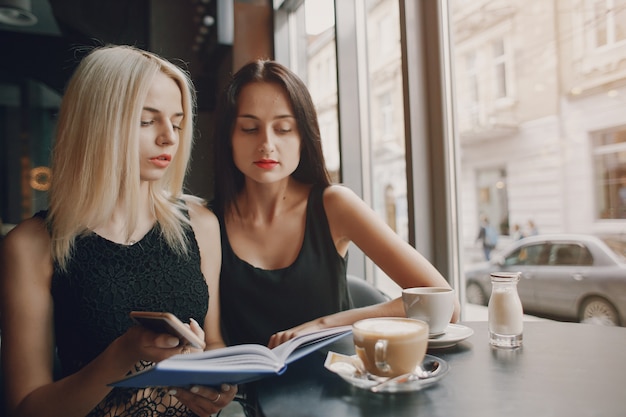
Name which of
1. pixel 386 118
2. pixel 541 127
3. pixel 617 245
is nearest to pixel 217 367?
pixel 617 245

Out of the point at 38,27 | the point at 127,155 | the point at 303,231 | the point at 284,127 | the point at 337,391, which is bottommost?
the point at 337,391

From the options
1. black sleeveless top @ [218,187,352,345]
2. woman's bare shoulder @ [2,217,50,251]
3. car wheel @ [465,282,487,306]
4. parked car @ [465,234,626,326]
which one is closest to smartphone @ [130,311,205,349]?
woman's bare shoulder @ [2,217,50,251]

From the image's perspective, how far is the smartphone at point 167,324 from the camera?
704mm

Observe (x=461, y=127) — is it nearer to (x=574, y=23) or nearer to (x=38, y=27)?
(x=574, y=23)

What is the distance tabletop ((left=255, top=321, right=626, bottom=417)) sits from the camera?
0.70 metres

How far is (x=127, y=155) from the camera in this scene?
3.90 feet

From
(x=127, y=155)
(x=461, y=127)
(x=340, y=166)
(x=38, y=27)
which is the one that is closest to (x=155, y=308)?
(x=127, y=155)

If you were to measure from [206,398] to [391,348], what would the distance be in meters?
0.41

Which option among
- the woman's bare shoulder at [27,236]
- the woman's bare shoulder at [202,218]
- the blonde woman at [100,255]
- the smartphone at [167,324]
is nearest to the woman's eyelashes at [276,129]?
the blonde woman at [100,255]

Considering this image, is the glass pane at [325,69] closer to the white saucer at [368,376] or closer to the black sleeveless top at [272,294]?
the black sleeveless top at [272,294]

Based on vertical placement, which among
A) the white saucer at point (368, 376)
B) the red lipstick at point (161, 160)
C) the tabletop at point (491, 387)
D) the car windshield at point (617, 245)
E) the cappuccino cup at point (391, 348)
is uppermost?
the red lipstick at point (161, 160)

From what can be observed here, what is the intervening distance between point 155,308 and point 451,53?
1480mm

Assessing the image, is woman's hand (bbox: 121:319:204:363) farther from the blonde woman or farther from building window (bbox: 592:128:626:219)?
building window (bbox: 592:128:626:219)

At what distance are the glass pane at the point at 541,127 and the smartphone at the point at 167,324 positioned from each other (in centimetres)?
121
